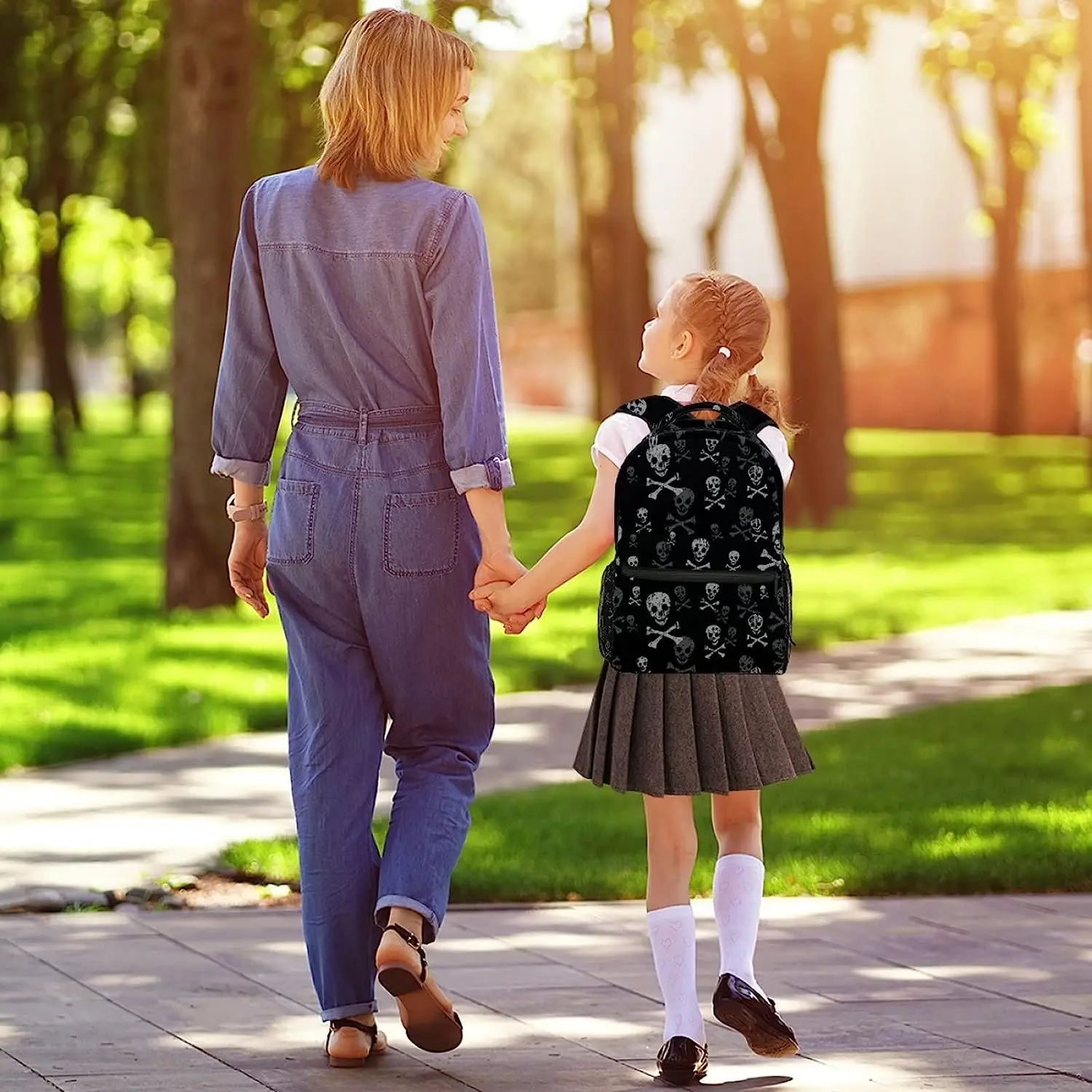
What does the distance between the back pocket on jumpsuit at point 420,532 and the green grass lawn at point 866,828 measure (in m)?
2.06

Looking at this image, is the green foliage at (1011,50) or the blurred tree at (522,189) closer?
the green foliage at (1011,50)

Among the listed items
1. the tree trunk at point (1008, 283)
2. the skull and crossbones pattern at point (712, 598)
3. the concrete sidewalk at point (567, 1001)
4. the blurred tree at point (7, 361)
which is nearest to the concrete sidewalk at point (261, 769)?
the concrete sidewalk at point (567, 1001)

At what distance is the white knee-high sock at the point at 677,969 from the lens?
14.0 ft

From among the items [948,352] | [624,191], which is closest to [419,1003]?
[624,191]

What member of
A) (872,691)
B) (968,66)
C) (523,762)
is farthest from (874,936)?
(968,66)

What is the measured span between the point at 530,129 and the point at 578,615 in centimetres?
8203

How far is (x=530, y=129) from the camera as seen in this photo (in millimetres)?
93812

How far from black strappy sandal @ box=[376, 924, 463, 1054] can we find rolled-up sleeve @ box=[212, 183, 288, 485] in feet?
3.22

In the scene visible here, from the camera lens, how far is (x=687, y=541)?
4.22 metres

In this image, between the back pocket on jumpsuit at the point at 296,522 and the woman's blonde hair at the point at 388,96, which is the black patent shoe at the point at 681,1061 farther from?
the woman's blonde hair at the point at 388,96

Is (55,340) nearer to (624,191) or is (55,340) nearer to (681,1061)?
(624,191)

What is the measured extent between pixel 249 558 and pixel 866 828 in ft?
10.6

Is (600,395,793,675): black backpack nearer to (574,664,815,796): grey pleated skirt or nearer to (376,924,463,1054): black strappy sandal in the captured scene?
(574,664,815,796): grey pleated skirt

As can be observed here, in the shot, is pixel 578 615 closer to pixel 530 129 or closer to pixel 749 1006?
pixel 749 1006
